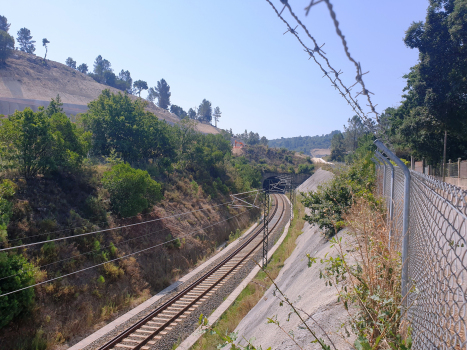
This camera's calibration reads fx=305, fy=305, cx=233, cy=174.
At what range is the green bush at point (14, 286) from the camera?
37.2 feet

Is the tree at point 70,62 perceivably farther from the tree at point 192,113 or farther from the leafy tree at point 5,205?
the leafy tree at point 5,205

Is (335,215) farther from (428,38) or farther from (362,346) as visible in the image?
(428,38)

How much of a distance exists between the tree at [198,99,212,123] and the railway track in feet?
399

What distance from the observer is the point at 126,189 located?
71.9 feet

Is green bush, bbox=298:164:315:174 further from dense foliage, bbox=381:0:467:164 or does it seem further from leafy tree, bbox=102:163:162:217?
leafy tree, bbox=102:163:162:217

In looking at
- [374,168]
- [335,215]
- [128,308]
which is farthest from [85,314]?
[374,168]

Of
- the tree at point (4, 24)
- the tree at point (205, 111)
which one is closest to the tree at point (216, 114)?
the tree at point (205, 111)

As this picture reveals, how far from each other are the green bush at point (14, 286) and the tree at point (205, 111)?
129489 millimetres

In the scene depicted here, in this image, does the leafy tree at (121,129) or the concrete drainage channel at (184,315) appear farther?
the leafy tree at (121,129)

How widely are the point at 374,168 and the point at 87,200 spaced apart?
700 inches

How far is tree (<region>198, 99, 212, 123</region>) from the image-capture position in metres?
140

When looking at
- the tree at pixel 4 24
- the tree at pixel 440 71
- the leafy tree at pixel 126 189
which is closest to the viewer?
the tree at pixel 440 71

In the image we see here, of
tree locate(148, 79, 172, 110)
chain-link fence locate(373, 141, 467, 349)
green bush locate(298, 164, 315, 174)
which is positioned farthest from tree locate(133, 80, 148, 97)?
chain-link fence locate(373, 141, 467, 349)

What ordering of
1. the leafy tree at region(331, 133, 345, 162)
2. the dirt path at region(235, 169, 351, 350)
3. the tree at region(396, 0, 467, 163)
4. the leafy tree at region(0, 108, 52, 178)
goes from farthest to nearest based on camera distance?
the leafy tree at region(331, 133, 345, 162) < the tree at region(396, 0, 467, 163) < the leafy tree at region(0, 108, 52, 178) < the dirt path at region(235, 169, 351, 350)
